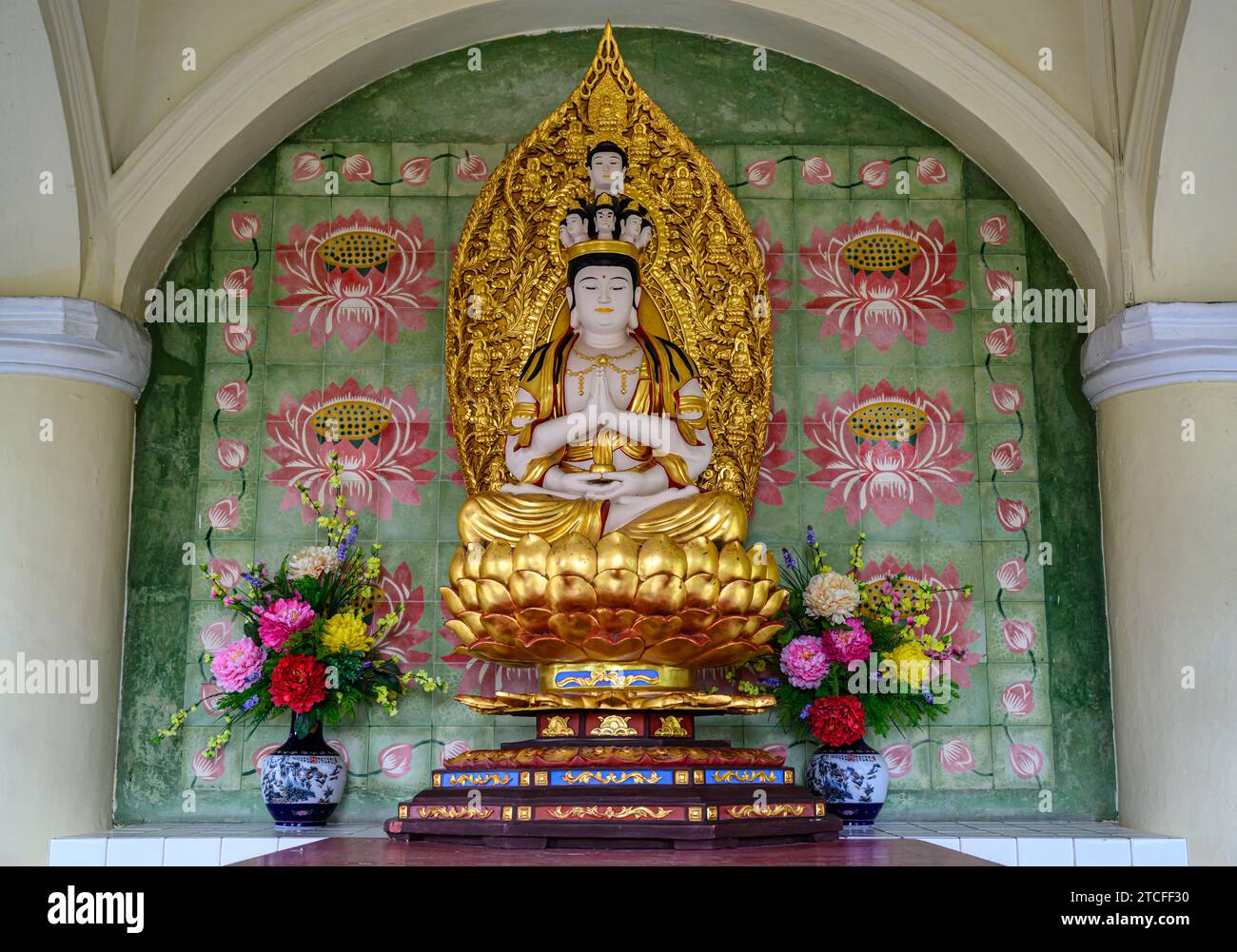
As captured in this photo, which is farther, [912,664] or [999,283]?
[999,283]

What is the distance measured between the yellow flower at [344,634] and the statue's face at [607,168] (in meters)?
1.76

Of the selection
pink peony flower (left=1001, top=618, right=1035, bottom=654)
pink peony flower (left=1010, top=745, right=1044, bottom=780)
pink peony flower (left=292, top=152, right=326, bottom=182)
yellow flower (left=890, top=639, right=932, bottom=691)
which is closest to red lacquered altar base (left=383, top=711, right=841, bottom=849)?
yellow flower (left=890, top=639, right=932, bottom=691)

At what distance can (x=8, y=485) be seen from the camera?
4.60 m

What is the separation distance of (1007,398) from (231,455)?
290 centimetres

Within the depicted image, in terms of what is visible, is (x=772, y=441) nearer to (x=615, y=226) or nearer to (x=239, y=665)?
(x=615, y=226)

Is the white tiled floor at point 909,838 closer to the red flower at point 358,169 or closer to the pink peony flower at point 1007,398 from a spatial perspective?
the pink peony flower at point 1007,398

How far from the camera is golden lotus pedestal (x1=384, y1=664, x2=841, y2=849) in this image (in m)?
3.61

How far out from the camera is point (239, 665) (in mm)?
4520

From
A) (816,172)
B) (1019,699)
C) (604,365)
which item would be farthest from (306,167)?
(1019,699)

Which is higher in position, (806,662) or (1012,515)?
(1012,515)

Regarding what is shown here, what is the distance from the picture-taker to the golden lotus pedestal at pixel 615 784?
11.8ft

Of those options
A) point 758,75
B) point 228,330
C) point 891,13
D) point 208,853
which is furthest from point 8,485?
point 891,13

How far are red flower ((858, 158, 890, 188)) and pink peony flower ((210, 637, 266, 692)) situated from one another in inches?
112

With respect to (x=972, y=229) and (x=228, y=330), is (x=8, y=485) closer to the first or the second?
(x=228, y=330)
